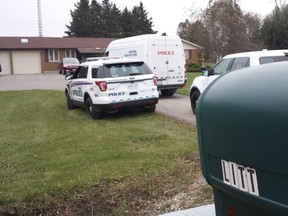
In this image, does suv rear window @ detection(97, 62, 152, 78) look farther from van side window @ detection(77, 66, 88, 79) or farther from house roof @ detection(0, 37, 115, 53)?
house roof @ detection(0, 37, 115, 53)

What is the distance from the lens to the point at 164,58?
1767 cm

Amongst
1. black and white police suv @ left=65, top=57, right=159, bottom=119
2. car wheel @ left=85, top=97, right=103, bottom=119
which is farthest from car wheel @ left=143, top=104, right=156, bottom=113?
car wheel @ left=85, top=97, right=103, bottom=119

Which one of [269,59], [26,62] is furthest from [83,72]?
[26,62]

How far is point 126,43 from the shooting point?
19203 millimetres

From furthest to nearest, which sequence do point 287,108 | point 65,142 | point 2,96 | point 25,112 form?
point 2,96 → point 25,112 → point 65,142 → point 287,108

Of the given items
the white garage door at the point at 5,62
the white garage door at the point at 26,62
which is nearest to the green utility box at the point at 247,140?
the white garage door at the point at 5,62

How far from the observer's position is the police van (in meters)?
17.5

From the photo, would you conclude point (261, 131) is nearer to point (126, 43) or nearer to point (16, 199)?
point (16, 199)

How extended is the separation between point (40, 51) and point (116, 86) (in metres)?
41.9

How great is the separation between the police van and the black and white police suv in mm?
5209

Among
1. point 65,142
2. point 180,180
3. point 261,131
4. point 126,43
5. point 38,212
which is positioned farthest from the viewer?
point 126,43

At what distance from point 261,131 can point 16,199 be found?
413 cm

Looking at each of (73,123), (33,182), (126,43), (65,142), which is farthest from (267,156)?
(126,43)

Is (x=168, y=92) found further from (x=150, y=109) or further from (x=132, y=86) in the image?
(x=132, y=86)
